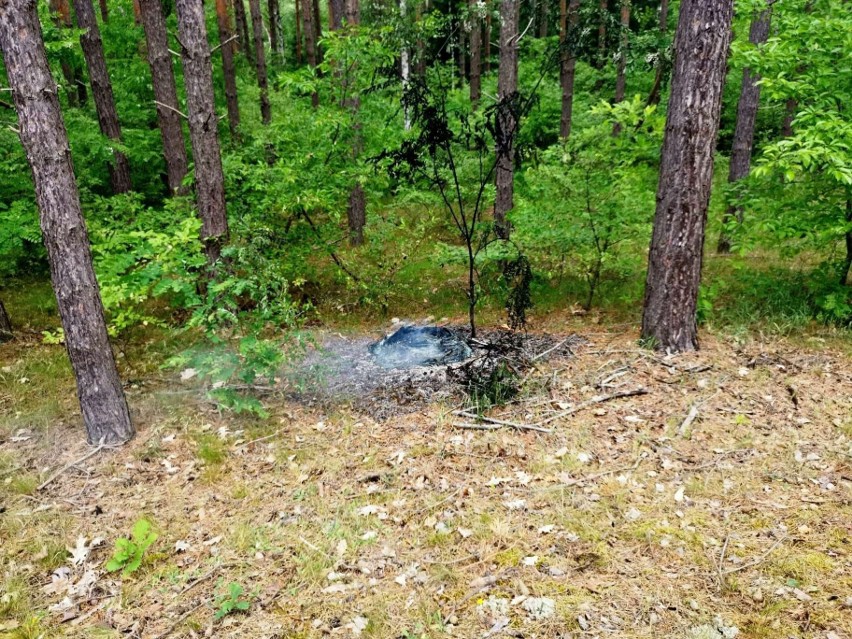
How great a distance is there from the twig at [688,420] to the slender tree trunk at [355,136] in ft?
18.6

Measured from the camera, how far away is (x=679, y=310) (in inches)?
239

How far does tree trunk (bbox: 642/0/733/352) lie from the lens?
5371 mm

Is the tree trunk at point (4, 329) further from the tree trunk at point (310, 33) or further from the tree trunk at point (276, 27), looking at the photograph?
the tree trunk at point (276, 27)

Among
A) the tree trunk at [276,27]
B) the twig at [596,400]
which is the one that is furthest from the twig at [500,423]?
the tree trunk at [276,27]

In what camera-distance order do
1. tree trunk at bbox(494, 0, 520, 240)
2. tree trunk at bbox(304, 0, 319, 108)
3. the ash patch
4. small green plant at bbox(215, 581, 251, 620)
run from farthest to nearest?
tree trunk at bbox(304, 0, 319, 108) → tree trunk at bbox(494, 0, 520, 240) → the ash patch → small green plant at bbox(215, 581, 251, 620)

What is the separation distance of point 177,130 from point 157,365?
5.22 metres

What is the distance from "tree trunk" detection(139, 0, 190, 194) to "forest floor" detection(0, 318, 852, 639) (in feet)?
18.9

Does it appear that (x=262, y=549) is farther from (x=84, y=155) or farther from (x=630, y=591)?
(x=84, y=155)

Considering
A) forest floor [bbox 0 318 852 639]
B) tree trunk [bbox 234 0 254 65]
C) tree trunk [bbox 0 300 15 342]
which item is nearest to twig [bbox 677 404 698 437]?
forest floor [bbox 0 318 852 639]

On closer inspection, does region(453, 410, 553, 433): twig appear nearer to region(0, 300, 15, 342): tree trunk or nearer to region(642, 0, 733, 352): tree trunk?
region(642, 0, 733, 352): tree trunk

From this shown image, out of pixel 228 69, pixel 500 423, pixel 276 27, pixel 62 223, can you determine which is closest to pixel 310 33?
pixel 276 27

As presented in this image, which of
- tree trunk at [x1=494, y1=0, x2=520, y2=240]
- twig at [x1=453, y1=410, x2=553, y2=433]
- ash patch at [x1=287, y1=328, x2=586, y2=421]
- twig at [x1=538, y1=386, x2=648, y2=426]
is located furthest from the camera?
tree trunk at [x1=494, y1=0, x2=520, y2=240]

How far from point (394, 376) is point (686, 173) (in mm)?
4098

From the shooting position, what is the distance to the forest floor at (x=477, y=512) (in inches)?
129
